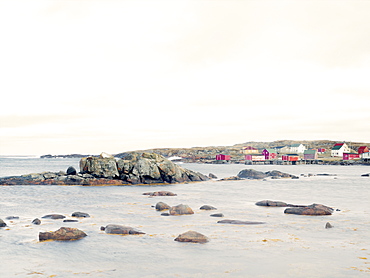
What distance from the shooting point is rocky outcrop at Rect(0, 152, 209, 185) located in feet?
238

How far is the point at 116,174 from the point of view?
240ft

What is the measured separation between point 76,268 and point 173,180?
186 ft

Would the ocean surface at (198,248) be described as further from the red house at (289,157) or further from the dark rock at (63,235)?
the red house at (289,157)

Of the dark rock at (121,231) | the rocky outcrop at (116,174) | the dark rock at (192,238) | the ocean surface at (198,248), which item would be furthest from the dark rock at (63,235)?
the rocky outcrop at (116,174)

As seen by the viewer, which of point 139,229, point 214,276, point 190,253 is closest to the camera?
point 214,276

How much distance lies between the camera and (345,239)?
2525 centimetres

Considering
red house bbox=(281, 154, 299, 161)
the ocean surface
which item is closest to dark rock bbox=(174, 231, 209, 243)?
the ocean surface

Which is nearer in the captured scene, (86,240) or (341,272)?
(341,272)

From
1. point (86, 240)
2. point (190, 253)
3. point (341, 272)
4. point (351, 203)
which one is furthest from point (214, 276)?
point (351, 203)

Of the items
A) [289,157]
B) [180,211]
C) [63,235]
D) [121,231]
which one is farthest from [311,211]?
[289,157]

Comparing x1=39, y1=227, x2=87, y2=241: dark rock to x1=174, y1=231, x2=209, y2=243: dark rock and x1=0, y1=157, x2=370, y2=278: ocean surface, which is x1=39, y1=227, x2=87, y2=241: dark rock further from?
x1=174, y1=231, x2=209, y2=243: dark rock

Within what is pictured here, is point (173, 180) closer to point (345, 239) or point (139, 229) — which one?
point (139, 229)

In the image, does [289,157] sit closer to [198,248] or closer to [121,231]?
[121,231]

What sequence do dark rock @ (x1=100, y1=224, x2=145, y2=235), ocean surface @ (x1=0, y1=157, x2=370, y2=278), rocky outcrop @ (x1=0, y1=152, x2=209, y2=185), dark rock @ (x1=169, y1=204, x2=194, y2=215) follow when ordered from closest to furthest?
1. ocean surface @ (x1=0, y1=157, x2=370, y2=278)
2. dark rock @ (x1=100, y1=224, x2=145, y2=235)
3. dark rock @ (x1=169, y1=204, x2=194, y2=215)
4. rocky outcrop @ (x1=0, y1=152, x2=209, y2=185)
